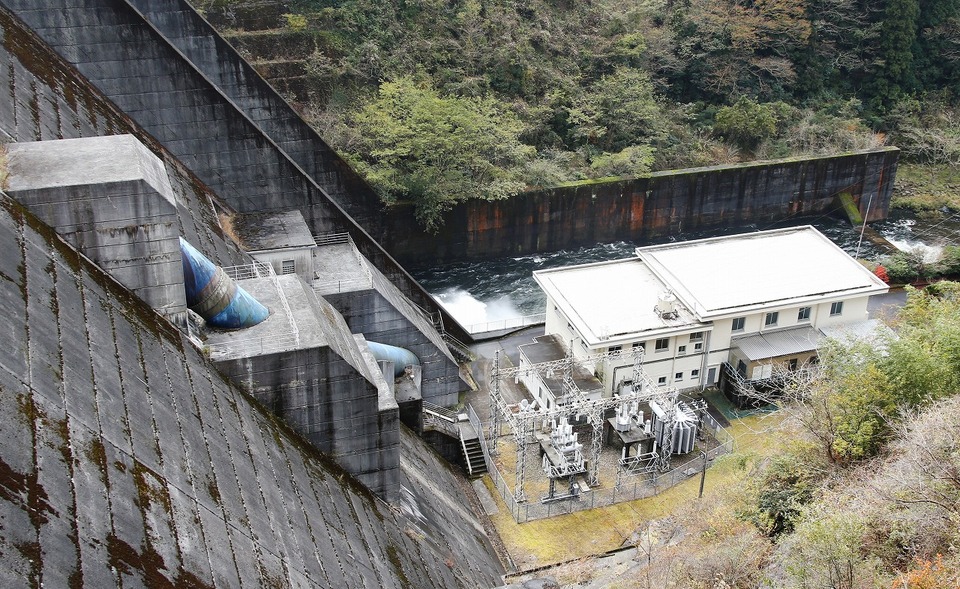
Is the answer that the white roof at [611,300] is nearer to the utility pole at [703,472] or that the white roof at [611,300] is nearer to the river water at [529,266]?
the utility pole at [703,472]

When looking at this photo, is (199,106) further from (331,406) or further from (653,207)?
(653,207)

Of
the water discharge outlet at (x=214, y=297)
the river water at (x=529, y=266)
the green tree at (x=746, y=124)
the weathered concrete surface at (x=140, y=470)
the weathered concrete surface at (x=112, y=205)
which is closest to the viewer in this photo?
the weathered concrete surface at (x=140, y=470)

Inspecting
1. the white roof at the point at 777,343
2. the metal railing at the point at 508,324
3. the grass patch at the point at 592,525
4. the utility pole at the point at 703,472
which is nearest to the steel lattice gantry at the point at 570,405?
the grass patch at the point at 592,525

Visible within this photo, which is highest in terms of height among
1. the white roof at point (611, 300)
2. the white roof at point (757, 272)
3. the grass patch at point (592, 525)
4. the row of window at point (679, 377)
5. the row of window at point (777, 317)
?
the white roof at point (757, 272)

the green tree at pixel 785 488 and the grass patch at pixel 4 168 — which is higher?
the grass patch at pixel 4 168

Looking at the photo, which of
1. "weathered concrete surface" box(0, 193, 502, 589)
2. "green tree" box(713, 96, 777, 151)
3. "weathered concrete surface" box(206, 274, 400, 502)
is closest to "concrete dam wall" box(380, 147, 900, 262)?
"green tree" box(713, 96, 777, 151)

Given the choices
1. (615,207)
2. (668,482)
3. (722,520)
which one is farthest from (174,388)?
(615,207)
